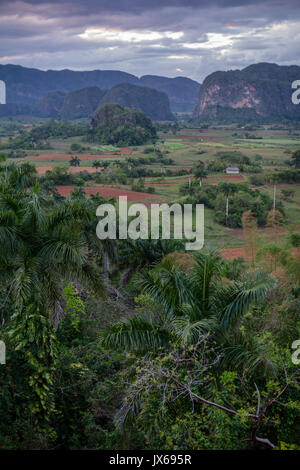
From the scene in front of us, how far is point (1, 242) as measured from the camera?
7391 mm

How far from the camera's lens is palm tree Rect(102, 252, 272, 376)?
6.66 m

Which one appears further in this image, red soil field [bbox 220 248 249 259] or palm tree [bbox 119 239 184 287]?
red soil field [bbox 220 248 249 259]

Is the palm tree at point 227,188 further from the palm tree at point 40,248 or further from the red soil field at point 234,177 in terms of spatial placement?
the palm tree at point 40,248

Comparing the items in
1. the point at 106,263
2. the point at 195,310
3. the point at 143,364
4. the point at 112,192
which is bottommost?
the point at 112,192

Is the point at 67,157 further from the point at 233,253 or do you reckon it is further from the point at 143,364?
the point at 143,364

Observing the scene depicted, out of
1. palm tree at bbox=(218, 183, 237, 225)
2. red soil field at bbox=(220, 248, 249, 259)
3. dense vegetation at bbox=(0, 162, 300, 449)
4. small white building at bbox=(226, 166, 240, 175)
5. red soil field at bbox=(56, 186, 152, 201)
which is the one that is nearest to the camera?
dense vegetation at bbox=(0, 162, 300, 449)

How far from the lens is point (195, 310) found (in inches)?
279

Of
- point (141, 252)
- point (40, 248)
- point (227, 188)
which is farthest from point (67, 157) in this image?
point (40, 248)

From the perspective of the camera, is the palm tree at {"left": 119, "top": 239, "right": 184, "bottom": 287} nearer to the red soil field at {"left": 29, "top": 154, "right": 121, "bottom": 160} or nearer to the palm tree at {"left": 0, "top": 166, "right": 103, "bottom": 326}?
the palm tree at {"left": 0, "top": 166, "right": 103, "bottom": 326}

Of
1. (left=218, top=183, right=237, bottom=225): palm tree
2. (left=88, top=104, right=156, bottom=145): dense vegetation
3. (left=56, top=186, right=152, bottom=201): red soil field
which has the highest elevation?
(left=88, top=104, right=156, bottom=145): dense vegetation

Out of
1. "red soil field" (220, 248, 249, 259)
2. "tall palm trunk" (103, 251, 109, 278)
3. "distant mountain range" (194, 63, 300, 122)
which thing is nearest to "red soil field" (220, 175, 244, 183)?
"red soil field" (220, 248, 249, 259)

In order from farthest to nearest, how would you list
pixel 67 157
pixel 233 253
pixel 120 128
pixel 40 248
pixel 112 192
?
pixel 120 128
pixel 67 157
pixel 112 192
pixel 233 253
pixel 40 248

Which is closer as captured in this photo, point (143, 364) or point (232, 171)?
point (143, 364)
